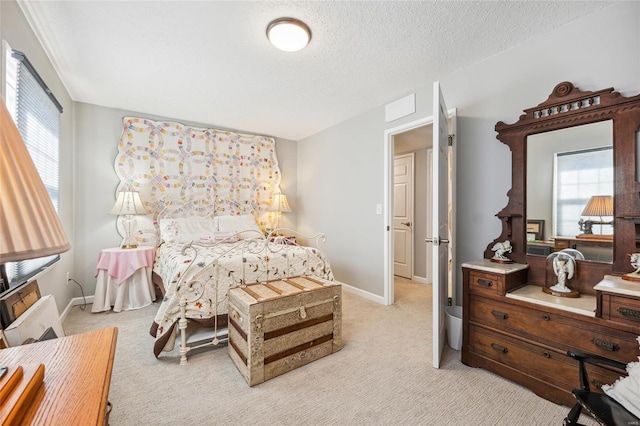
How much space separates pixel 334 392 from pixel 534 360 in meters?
1.29

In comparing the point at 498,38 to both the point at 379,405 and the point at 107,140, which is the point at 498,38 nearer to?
the point at 379,405

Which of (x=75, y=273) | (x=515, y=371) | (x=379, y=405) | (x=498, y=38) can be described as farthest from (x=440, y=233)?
(x=75, y=273)

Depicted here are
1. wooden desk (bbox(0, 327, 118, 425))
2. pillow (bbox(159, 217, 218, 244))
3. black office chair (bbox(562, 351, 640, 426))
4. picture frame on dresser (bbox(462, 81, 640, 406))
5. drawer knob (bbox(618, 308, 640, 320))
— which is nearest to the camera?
wooden desk (bbox(0, 327, 118, 425))

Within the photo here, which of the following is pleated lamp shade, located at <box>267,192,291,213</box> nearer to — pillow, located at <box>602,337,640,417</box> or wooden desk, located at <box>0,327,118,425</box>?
wooden desk, located at <box>0,327,118,425</box>

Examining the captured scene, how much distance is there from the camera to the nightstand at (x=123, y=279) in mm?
3102

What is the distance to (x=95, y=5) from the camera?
5.94ft

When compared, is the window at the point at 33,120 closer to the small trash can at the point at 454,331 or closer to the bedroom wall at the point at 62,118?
the bedroom wall at the point at 62,118

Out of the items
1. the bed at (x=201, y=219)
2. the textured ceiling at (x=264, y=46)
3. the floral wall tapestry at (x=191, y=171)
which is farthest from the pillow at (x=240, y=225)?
the textured ceiling at (x=264, y=46)

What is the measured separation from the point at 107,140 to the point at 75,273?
1712 millimetres

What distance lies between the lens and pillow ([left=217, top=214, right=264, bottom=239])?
152 inches

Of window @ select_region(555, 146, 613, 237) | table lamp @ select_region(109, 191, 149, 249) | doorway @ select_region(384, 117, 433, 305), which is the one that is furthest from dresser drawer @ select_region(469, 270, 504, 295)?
table lamp @ select_region(109, 191, 149, 249)

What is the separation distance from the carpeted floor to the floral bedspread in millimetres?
321

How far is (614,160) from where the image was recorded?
176cm

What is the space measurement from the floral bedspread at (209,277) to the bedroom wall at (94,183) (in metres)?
1.51
